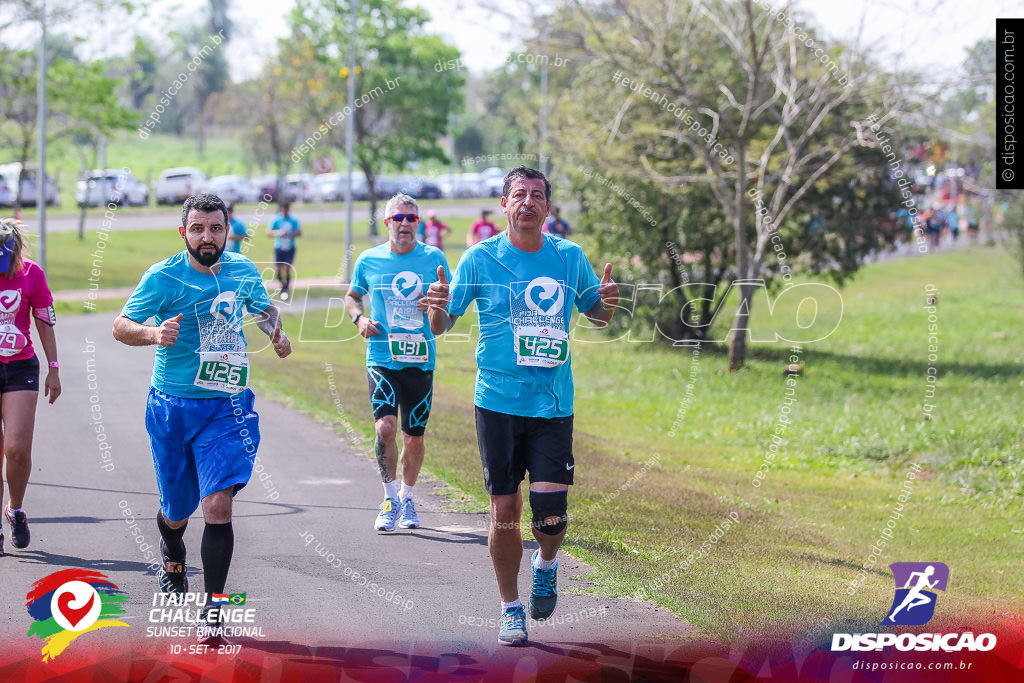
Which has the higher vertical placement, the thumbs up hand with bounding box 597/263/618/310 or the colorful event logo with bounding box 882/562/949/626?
the thumbs up hand with bounding box 597/263/618/310

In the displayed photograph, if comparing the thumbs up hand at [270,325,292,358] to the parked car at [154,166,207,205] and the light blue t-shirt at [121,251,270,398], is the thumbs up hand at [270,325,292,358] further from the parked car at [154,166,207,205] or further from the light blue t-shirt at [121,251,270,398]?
the parked car at [154,166,207,205]

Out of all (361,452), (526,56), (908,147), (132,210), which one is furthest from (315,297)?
(132,210)

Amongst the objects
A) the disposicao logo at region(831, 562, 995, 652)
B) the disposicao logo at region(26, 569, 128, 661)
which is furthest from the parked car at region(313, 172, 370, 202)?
the disposicao logo at region(26, 569, 128, 661)

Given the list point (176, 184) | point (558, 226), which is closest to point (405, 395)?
point (558, 226)

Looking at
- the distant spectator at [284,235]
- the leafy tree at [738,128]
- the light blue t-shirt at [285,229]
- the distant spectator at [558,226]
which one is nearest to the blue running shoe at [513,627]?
the leafy tree at [738,128]

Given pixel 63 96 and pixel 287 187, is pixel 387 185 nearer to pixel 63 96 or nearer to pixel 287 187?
pixel 287 187

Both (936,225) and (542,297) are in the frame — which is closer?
(542,297)

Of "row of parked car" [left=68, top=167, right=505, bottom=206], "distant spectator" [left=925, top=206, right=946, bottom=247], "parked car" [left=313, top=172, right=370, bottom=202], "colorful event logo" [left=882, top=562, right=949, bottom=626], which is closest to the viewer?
"colorful event logo" [left=882, top=562, right=949, bottom=626]

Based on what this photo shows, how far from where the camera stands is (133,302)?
5223 mm

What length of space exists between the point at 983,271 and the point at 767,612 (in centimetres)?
3489

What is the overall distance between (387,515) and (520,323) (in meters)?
2.50

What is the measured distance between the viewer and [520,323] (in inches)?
205

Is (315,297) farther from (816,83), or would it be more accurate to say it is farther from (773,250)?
(816,83)

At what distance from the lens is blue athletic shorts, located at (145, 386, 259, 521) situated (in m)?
5.08
